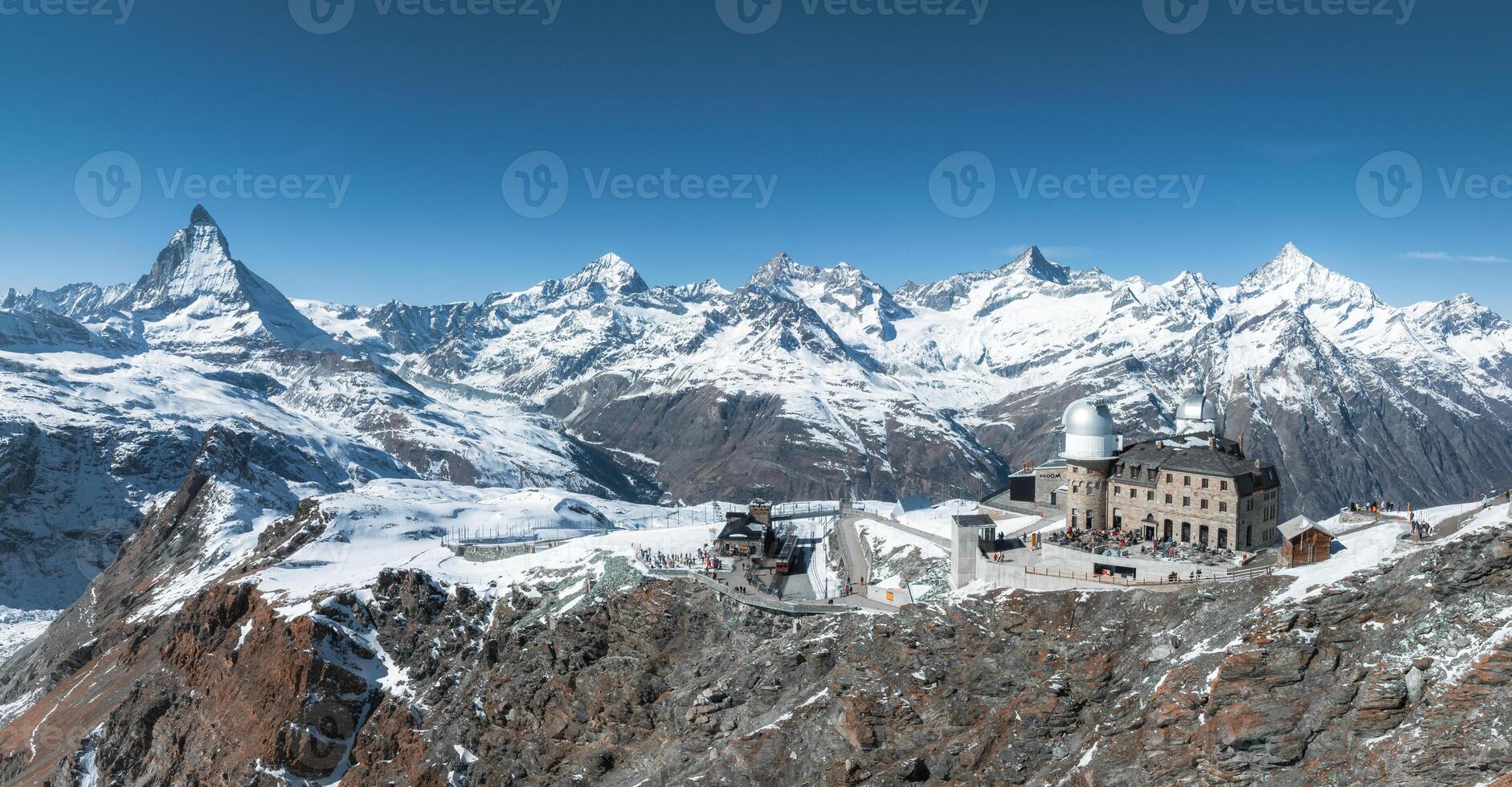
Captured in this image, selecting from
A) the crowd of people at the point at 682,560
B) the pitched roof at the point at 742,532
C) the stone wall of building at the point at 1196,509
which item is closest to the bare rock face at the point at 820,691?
the crowd of people at the point at 682,560

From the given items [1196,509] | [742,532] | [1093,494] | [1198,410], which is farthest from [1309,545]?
[742,532]

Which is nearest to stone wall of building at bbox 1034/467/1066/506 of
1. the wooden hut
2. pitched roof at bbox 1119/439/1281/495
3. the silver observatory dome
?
the silver observatory dome

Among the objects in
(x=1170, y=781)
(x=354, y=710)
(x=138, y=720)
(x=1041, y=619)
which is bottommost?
(x=138, y=720)

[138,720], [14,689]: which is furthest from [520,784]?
[14,689]

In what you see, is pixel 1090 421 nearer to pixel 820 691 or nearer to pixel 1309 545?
pixel 1309 545

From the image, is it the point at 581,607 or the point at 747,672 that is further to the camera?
the point at 581,607

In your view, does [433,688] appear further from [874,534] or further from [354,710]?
[874,534]

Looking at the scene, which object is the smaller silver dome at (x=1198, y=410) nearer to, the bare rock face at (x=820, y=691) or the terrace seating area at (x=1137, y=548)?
the terrace seating area at (x=1137, y=548)
